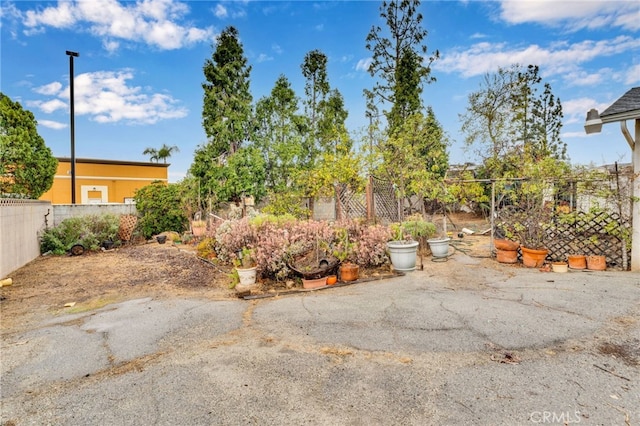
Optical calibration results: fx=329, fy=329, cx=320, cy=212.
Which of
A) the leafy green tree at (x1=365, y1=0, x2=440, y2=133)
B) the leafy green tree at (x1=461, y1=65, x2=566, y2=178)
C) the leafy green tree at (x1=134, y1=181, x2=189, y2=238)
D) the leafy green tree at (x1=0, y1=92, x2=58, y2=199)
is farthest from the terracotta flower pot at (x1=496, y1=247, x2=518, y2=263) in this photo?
the leafy green tree at (x1=0, y1=92, x2=58, y2=199)

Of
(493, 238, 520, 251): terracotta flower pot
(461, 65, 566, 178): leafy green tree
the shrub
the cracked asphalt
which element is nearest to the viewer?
the cracked asphalt

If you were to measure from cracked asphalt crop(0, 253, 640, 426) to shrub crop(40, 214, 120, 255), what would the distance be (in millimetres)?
6659

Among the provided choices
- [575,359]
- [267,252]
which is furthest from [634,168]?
[267,252]

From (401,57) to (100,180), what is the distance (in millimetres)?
19683

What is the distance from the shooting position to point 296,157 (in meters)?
13.6

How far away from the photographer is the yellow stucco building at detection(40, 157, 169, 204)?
1995cm

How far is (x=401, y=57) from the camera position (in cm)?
1570

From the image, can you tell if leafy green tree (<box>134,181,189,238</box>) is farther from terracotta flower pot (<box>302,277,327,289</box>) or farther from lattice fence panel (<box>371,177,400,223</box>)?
terracotta flower pot (<box>302,277,327,289</box>)

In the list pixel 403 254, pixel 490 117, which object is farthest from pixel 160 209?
pixel 490 117

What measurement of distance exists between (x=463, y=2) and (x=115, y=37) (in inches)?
387

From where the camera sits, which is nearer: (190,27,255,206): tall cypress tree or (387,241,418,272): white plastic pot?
(387,241,418,272): white plastic pot

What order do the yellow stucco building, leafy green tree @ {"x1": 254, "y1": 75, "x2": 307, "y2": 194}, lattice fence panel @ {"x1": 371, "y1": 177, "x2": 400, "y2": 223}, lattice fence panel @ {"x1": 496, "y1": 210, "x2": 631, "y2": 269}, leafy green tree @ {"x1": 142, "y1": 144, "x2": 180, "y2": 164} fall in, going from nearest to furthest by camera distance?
lattice fence panel @ {"x1": 496, "y1": 210, "x2": 631, "y2": 269}
lattice fence panel @ {"x1": 371, "y1": 177, "x2": 400, "y2": 223}
leafy green tree @ {"x1": 254, "y1": 75, "x2": 307, "y2": 194}
the yellow stucco building
leafy green tree @ {"x1": 142, "y1": 144, "x2": 180, "y2": 164}

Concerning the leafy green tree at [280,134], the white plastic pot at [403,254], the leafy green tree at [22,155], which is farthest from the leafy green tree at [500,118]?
the leafy green tree at [22,155]

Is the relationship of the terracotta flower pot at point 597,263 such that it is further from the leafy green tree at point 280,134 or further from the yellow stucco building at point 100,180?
the yellow stucco building at point 100,180
